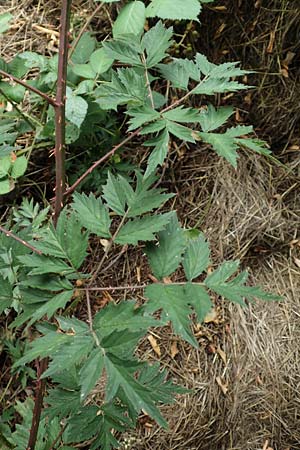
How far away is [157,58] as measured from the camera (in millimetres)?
991

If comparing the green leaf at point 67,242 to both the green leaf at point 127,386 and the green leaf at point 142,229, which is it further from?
the green leaf at point 127,386

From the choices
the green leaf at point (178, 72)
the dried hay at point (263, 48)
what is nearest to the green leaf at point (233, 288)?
the green leaf at point (178, 72)

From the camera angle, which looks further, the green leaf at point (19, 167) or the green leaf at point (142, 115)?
the green leaf at point (19, 167)

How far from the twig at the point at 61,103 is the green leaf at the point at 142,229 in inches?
4.7

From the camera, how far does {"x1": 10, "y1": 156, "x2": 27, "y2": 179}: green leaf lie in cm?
147

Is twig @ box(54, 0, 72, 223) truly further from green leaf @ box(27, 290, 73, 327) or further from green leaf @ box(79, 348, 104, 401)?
green leaf @ box(79, 348, 104, 401)

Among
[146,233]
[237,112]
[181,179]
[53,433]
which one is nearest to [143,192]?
[146,233]

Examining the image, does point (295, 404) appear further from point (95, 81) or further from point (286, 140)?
point (95, 81)

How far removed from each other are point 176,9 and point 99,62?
0.86ft

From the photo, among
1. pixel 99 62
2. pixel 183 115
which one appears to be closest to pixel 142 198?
pixel 183 115

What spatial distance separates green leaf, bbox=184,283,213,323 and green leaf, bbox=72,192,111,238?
0.53 feet

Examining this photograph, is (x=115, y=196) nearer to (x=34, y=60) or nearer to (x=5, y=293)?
(x=5, y=293)

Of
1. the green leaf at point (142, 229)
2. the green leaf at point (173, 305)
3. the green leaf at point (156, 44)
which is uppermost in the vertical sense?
the green leaf at point (156, 44)

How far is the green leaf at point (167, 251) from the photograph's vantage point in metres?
0.86
